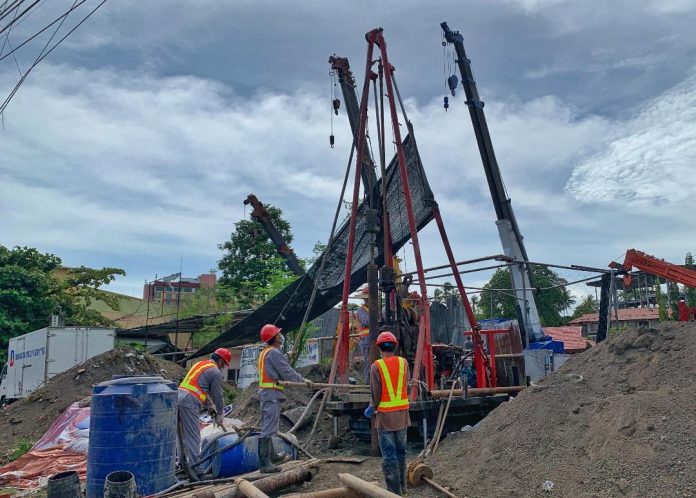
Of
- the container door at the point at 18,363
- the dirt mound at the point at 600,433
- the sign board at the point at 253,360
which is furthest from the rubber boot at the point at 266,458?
the container door at the point at 18,363

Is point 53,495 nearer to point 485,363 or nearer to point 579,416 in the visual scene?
point 579,416

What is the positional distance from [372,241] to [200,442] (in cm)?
401

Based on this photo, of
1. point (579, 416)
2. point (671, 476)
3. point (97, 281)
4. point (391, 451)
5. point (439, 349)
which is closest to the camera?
point (671, 476)

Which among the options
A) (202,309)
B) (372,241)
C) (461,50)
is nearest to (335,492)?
(372,241)

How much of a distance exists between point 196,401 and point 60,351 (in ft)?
39.4

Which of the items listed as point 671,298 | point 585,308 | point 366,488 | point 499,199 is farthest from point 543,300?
point 366,488

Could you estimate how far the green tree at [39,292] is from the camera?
22.6 meters

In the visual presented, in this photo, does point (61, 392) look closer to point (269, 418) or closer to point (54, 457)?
point (54, 457)

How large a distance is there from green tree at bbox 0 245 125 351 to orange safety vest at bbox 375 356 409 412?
2088 cm

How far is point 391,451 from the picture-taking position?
5.77m

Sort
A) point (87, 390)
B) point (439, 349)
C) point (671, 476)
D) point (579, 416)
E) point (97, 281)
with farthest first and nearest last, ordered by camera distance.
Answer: point (97, 281)
point (87, 390)
point (439, 349)
point (579, 416)
point (671, 476)

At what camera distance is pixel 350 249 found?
9.91 m

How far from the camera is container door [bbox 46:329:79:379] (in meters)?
16.7

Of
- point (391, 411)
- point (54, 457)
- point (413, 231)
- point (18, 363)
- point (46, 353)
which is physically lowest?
point (54, 457)
